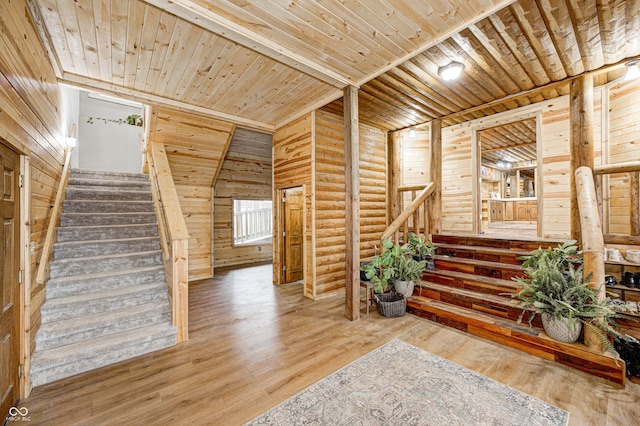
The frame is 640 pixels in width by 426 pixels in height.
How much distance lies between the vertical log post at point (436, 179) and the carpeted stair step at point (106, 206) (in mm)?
5049

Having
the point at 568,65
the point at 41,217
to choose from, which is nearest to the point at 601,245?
the point at 568,65

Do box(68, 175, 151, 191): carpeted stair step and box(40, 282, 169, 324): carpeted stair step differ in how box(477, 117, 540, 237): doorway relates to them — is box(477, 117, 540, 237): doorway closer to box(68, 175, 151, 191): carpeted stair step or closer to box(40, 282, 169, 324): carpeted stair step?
box(40, 282, 169, 324): carpeted stair step

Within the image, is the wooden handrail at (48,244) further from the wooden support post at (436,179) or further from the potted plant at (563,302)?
the wooden support post at (436,179)

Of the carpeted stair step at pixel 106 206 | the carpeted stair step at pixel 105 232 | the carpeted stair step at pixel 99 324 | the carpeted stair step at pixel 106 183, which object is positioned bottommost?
the carpeted stair step at pixel 99 324

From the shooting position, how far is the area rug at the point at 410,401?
180 centimetres

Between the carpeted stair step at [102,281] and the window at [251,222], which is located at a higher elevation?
the window at [251,222]

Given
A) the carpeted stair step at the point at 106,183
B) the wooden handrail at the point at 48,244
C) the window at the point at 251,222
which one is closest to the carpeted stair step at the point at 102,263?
the wooden handrail at the point at 48,244

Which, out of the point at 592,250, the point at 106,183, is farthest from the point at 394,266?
the point at 106,183

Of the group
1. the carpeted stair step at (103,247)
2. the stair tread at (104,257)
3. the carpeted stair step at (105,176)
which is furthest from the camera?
the carpeted stair step at (105,176)

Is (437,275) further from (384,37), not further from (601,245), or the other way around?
(384,37)

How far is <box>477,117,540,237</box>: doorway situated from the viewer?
6375 mm

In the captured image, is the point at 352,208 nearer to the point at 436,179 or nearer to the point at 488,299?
the point at 488,299

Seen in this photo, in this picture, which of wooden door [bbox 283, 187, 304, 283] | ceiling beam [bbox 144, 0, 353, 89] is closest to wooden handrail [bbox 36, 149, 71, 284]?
ceiling beam [bbox 144, 0, 353, 89]

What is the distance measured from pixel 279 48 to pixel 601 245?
3.70 meters
